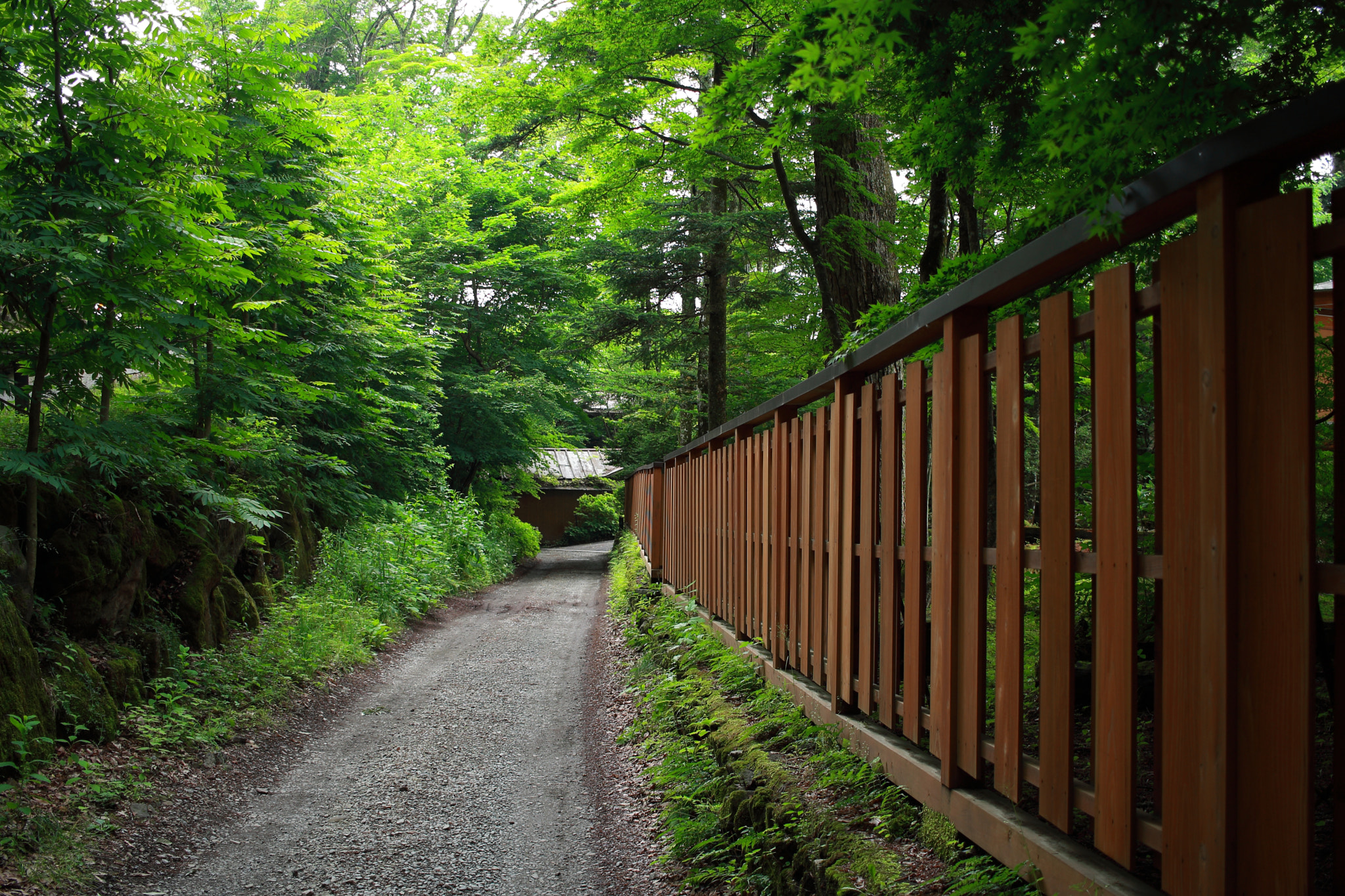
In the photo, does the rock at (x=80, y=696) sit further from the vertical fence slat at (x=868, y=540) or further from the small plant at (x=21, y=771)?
the vertical fence slat at (x=868, y=540)

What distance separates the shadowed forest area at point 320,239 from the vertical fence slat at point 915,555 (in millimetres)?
655

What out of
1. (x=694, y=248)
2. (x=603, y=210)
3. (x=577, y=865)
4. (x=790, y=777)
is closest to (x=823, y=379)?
(x=790, y=777)

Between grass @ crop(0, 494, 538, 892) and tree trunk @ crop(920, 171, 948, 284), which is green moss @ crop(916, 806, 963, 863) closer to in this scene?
tree trunk @ crop(920, 171, 948, 284)

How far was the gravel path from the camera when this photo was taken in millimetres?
3906

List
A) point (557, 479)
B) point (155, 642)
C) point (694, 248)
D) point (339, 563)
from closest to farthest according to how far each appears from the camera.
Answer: point (155, 642), point (339, 563), point (694, 248), point (557, 479)

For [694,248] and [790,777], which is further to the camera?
[694,248]

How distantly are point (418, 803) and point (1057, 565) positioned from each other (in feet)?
13.0

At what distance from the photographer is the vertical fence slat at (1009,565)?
2592mm

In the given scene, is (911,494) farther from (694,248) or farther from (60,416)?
(694,248)

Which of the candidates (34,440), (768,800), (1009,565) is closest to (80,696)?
(34,440)

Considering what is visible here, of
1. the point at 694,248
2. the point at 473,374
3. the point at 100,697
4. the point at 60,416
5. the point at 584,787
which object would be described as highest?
the point at 694,248

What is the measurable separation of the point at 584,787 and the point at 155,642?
358 centimetres

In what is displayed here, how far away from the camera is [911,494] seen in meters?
3.25

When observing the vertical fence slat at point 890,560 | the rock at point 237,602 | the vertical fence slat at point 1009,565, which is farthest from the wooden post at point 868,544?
Result: the rock at point 237,602
